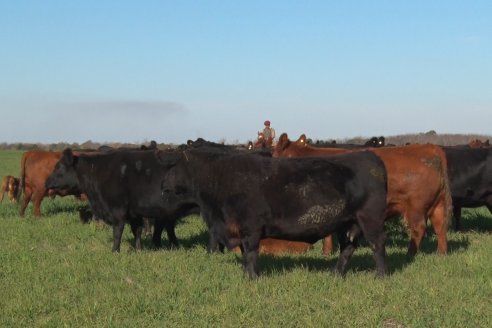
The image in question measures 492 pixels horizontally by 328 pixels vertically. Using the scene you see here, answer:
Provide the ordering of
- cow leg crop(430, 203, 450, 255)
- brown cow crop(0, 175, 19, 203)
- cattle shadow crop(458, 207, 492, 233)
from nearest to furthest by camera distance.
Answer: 1. cow leg crop(430, 203, 450, 255)
2. cattle shadow crop(458, 207, 492, 233)
3. brown cow crop(0, 175, 19, 203)

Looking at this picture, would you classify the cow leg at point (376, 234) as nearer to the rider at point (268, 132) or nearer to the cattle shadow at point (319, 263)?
the cattle shadow at point (319, 263)

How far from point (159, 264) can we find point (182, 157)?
4.85 feet

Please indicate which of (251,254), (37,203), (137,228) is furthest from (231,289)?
(37,203)

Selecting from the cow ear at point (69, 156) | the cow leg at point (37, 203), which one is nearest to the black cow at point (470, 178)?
the cow ear at point (69, 156)

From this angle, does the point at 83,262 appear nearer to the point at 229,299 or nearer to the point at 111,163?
the point at 111,163

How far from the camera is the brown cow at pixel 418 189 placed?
9.16 metres

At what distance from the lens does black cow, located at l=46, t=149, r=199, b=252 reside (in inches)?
393

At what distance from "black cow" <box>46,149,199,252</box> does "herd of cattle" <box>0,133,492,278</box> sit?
17 mm

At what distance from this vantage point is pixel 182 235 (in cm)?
1198

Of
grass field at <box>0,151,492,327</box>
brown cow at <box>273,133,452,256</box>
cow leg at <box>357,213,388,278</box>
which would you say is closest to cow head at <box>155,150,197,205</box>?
grass field at <box>0,151,492,327</box>

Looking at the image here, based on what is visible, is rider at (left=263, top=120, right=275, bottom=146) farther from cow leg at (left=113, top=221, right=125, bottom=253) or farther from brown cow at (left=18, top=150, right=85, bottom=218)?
cow leg at (left=113, top=221, right=125, bottom=253)

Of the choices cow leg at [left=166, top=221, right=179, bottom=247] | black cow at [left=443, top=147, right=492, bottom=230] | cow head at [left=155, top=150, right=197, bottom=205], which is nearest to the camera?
cow head at [left=155, top=150, right=197, bottom=205]

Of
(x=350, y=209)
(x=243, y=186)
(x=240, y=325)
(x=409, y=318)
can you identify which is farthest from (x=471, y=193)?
(x=240, y=325)

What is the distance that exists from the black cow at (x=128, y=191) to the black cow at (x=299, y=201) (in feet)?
7.37
